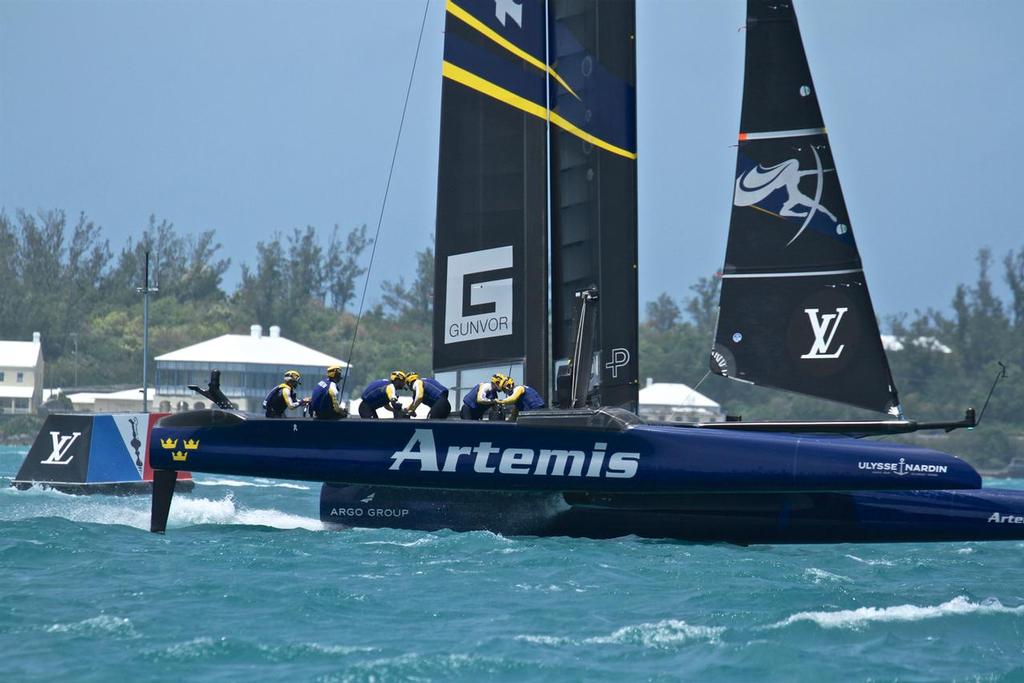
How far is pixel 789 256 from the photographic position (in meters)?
13.7

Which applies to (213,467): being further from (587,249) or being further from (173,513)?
(587,249)

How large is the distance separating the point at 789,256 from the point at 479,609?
228 inches

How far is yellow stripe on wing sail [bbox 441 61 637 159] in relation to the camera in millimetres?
14594

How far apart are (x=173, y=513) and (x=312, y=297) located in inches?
3028

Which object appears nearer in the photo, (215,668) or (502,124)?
(215,668)

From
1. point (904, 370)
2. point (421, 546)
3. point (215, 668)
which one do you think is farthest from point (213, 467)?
point (904, 370)

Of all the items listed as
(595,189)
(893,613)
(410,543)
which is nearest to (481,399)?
(410,543)

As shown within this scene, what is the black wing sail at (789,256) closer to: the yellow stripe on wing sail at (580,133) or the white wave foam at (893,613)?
the yellow stripe on wing sail at (580,133)

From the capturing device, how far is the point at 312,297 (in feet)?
302

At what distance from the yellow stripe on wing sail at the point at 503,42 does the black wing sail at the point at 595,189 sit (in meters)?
0.03

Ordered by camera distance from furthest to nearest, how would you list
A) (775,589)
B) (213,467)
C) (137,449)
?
(137,449) → (213,467) → (775,589)

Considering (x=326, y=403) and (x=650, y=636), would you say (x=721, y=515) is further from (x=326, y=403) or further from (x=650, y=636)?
(x=650, y=636)

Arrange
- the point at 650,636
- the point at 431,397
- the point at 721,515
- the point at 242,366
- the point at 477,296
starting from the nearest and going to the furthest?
the point at 650,636 → the point at 721,515 → the point at 431,397 → the point at 477,296 → the point at 242,366

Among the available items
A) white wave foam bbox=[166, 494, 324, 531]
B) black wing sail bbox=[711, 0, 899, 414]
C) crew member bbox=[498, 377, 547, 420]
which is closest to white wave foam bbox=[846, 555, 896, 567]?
black wing sail bbox=[711, 0, 899, 414]
